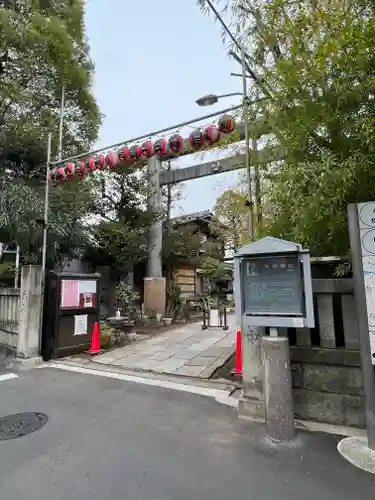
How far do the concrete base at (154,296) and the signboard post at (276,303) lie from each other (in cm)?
811

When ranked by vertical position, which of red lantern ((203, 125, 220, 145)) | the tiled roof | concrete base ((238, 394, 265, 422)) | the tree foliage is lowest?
concrete base ((238, 394, 265, 422))

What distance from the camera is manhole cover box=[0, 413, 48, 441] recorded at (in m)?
2.98

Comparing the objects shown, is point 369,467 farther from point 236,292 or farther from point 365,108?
point 365,108

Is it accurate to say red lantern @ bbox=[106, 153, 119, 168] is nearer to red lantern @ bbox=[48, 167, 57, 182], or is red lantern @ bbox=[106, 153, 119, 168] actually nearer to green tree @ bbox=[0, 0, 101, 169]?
red lantern @ bbox=[48, 167, 57, 182]

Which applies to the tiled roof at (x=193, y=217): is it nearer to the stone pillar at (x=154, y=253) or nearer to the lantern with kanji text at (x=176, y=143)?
the stone pillar at (x=154, y=253)

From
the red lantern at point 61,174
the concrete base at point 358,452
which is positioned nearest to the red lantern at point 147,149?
the red lantern at point 61,174

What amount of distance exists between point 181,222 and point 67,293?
929 centimetres

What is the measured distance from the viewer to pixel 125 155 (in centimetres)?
661

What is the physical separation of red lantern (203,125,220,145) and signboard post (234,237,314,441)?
290 cm

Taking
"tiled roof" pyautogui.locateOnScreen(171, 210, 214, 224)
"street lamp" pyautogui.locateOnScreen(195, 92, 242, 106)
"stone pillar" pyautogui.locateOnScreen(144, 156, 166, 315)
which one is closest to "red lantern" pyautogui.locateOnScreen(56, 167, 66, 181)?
"street lamp" pyautogui.locateOnScreen(195, 92, 242, 106)

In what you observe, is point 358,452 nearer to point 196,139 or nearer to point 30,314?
Result: point 196,139

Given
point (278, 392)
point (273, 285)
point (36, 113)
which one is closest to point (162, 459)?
point (278, 392)

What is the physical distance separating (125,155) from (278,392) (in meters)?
5.47

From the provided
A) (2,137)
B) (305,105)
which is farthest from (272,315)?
(2,137)
